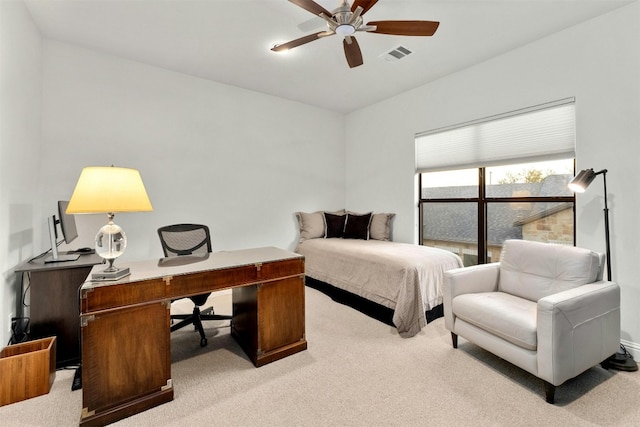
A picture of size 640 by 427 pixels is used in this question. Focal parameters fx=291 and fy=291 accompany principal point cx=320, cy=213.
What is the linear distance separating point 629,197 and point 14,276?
16.0 feet

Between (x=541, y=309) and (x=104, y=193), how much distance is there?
8.59ft

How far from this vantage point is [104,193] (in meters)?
1.60

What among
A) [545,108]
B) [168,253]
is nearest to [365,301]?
[168,253]

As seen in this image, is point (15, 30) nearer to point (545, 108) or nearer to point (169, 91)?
point (169, 91)

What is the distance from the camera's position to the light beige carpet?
5.41 ft

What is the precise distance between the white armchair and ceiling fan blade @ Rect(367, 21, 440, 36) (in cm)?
186

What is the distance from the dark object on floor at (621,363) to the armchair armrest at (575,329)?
22cm

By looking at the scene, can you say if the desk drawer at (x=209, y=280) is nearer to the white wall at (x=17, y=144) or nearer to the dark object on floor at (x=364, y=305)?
the white wall at (x=17, y=144)

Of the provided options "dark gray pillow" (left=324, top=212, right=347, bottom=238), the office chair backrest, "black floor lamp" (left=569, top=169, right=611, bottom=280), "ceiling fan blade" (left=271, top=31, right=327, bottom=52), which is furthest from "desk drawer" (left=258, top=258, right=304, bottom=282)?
"dark gray pillow" (left=324, top=212, right=347, bottom=238)

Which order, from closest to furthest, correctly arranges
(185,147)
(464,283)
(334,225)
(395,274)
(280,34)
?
(464,283), (280,34), (395,274), (185,147), (334,225)

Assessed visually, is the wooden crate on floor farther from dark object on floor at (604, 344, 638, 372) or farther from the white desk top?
dark object on floor at (604, 344, 638, 372)

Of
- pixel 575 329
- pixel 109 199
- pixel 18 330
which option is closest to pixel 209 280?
pixel 109 199

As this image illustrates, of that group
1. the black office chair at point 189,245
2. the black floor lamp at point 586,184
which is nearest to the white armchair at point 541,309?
the black floor lamp at point 586,184

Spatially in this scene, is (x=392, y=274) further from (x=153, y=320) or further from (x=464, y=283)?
(x=153, y=320)
